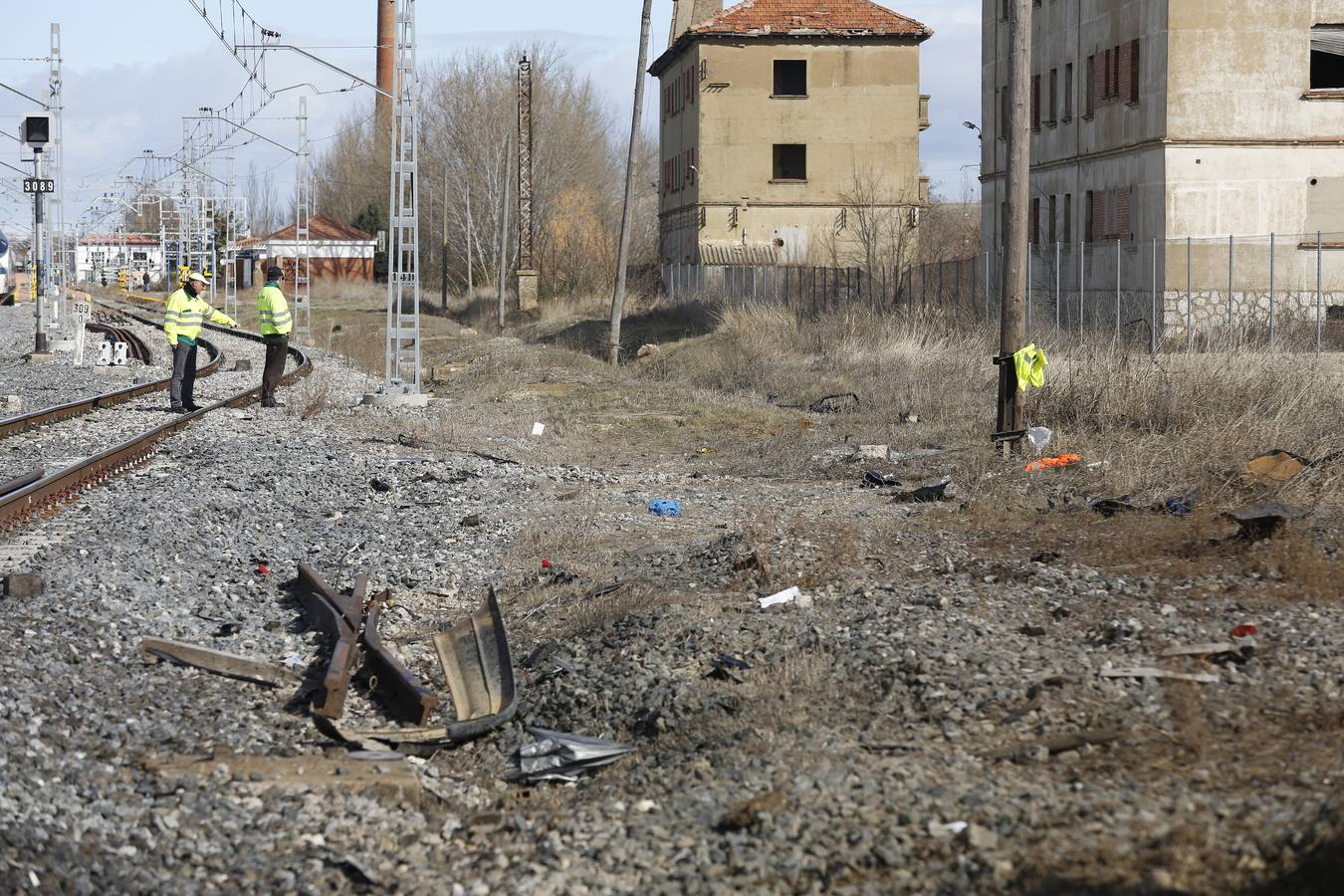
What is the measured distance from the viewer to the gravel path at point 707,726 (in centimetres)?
477

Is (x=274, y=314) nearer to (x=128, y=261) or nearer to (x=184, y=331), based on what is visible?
(x=184, y=331)


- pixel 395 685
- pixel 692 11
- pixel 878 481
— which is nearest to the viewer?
pixel 395 685

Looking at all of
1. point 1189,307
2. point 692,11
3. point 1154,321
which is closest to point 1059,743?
point 1189,307

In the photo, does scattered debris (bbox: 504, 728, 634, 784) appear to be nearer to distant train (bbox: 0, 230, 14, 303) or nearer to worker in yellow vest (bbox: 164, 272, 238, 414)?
worker in yellow vest (bbox: 164, 272, 238, 414)

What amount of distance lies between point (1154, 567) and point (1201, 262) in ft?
77.0

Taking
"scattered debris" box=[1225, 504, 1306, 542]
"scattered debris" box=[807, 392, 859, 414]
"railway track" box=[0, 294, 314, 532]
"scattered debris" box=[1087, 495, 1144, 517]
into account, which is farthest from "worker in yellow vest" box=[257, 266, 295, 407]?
"scattered debris" box=[1225, 504, 1306, 542]

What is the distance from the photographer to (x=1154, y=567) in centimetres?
870

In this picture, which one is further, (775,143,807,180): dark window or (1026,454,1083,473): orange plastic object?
(775,143,807,180): dark window

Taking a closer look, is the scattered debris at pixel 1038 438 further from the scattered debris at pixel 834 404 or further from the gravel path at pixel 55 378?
the gravel path at pixel 55 378

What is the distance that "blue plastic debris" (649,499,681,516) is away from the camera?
12.4m

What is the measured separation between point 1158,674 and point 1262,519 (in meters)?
2.97

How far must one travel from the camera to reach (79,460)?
1418cm

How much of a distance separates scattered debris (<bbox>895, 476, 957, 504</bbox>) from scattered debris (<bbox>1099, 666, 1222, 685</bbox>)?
5.72 m

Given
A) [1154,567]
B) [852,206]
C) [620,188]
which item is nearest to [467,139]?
[620,188]
